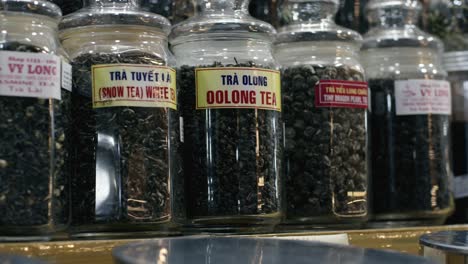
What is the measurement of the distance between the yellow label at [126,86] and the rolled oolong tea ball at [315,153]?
24 cm

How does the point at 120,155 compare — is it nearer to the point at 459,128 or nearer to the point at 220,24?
the point at 220,24

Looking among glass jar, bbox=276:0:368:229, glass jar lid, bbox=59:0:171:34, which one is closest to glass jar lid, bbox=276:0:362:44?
glass jar, bbox=276:0:368:229

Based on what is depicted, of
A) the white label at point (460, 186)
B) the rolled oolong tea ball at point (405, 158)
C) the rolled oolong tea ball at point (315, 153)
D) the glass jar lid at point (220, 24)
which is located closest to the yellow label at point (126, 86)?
the glass jar lid at point (220, 24)

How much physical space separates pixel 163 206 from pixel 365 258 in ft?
1.15

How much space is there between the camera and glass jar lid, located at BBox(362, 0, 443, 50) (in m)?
1.31

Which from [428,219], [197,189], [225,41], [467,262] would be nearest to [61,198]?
[197,189]

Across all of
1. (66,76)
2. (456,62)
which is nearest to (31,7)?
(66,76)

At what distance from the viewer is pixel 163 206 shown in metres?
0.98

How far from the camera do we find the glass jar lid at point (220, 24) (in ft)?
3.56

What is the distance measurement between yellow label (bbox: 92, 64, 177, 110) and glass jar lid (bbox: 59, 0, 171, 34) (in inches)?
2.6

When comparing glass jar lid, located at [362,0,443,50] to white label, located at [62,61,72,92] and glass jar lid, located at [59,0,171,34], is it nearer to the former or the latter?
glass jar lid, located at [59,0,171,34]

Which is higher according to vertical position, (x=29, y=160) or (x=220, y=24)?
(x=220, y=24)

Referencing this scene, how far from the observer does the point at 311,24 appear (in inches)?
48.3

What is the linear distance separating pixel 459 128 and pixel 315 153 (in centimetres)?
38
